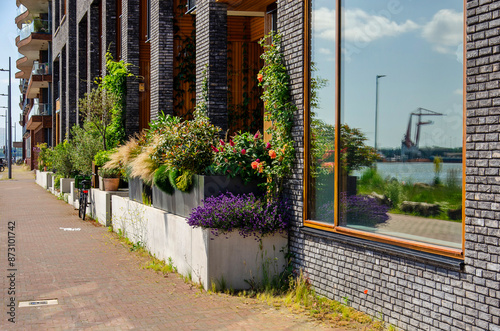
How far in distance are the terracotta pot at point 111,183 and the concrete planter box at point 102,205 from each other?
16 cm

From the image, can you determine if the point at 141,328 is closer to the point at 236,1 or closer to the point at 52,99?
the point at 236,1

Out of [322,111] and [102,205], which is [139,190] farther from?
[322,111]

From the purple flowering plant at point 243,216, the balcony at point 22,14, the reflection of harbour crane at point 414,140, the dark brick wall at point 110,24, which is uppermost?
the balcony at point 22,14

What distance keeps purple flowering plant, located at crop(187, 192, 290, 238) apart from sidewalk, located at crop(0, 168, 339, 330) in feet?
2.97

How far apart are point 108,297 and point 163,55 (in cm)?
795

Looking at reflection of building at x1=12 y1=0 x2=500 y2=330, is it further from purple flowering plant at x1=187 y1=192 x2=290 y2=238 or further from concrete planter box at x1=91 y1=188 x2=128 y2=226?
concrete planter box at x1=91 y1=188 x2=128 y2=226

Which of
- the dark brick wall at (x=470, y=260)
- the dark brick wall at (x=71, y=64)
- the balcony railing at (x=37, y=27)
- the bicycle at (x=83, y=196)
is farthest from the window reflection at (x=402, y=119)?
the balcony railing at (x=37, y=27)

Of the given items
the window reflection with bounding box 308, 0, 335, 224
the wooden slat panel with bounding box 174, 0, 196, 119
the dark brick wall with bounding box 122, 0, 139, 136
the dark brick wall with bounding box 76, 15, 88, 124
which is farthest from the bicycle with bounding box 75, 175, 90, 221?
the dark brick wall with bounding box 76, 15, 88, 124

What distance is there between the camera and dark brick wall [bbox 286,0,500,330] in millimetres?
4688

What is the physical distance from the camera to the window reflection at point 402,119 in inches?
209

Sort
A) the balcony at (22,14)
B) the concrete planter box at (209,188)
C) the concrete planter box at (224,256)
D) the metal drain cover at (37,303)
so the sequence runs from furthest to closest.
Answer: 1. the balcony at (22,14)
2. the concrete planter box at (209,188)
3. the concrete planter box at (224,256)
4. the metal drain cover at (37,303)

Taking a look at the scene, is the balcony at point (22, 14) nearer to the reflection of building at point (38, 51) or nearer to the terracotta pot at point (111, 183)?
the reflection of building at point (38, 51)

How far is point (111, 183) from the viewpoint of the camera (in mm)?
15195

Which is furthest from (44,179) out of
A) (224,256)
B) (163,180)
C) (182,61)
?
(224,256)
